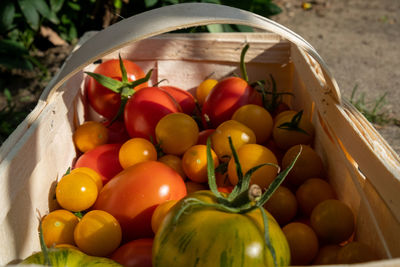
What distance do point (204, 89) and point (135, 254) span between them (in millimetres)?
740

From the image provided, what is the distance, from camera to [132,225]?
3.20ft

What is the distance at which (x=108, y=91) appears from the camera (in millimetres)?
1368

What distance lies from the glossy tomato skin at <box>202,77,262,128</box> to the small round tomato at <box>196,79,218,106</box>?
0.45 ft

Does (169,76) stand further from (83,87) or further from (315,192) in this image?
(315,192)

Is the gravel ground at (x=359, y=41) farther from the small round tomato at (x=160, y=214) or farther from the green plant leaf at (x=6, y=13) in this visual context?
the green plant leaf at (x=6, y=13)

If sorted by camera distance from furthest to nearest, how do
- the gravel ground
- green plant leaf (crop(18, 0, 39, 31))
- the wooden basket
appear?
1. the gravel ground
2. green plant leaf (crop(18, 0, 39, 31))
3. the wooden basket

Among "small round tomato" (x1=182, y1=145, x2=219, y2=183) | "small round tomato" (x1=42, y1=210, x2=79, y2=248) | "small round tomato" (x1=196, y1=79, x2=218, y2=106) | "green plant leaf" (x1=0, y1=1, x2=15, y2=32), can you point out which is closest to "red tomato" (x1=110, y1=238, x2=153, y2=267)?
"small round tomato" (x1=42, y1=210, x2=79, y2=248)

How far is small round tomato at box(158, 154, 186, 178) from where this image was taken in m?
1.14

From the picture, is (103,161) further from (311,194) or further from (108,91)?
(311,194)

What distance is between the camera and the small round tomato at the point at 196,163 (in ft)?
3.56

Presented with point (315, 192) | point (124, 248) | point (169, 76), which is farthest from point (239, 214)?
point (169, 76)

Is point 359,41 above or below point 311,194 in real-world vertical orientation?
below

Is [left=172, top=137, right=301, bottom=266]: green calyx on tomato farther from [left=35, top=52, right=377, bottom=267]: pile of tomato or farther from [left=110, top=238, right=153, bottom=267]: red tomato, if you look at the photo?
[left=110, top=238, right=153, bottom=267]: red tomato

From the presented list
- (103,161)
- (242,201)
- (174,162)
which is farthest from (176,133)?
(242,201)
